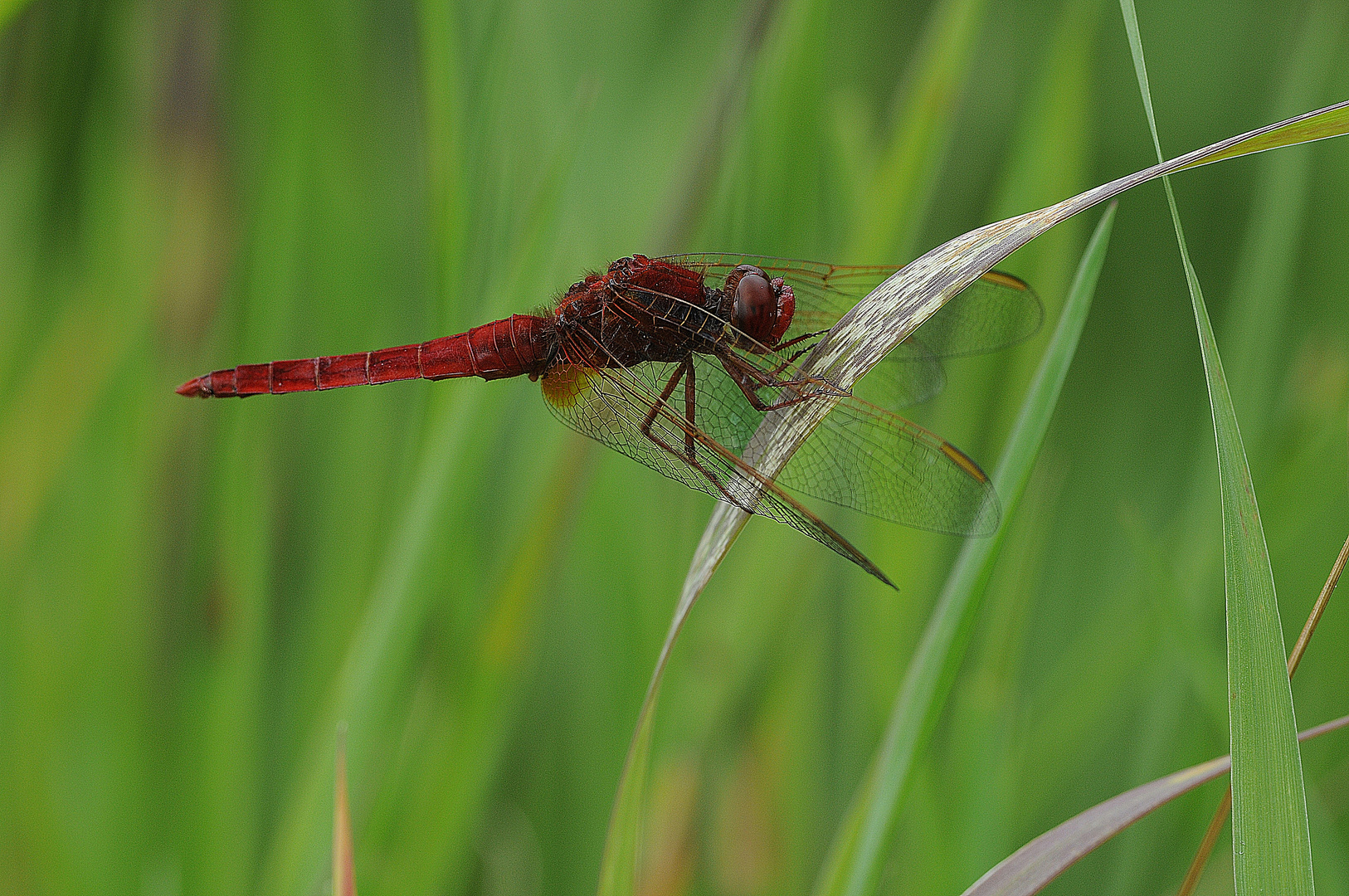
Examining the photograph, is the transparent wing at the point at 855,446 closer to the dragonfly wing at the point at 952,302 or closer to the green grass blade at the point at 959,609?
the dragonfly wing at the point at 952,302

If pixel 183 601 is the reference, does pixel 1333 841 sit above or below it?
below

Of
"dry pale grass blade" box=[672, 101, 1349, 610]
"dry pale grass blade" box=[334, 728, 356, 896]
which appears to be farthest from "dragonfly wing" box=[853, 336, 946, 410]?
"dry pale grass blade" box=[334, 728, 356, 896]

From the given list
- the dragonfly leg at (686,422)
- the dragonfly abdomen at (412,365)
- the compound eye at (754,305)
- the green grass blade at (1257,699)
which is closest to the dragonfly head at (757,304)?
the compound eye at (754,305)

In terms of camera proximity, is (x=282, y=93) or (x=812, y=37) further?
(x=282, y=93)

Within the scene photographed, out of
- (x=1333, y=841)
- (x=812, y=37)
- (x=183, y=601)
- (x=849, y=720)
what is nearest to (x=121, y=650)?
(x=183, y=601)

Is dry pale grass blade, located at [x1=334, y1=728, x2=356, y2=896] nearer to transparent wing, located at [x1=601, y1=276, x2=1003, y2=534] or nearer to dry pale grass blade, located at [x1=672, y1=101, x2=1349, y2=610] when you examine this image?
dry pale grass blade, located at [x1=672, y1=101, x2=1349, y2=610]

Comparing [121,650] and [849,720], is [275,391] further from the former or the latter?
[849,720]
